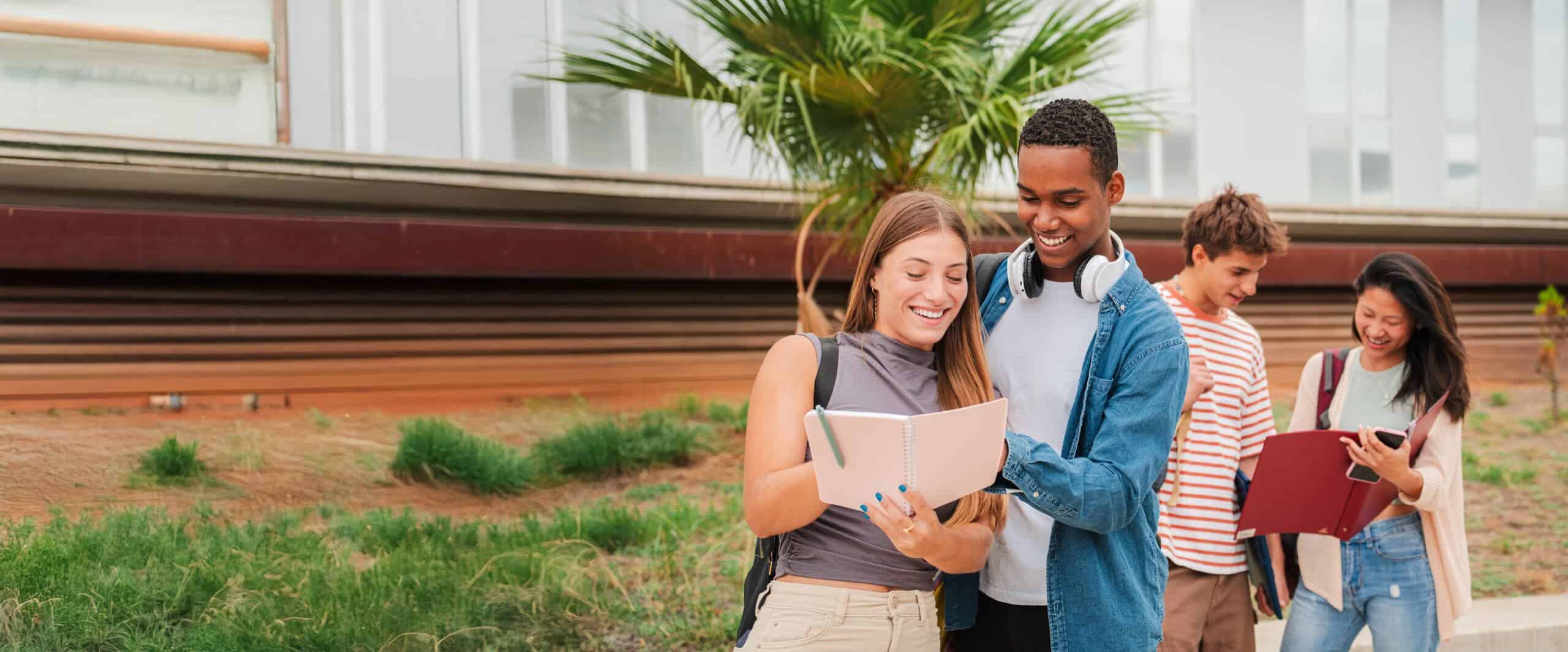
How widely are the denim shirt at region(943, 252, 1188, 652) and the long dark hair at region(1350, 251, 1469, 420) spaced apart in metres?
1.36

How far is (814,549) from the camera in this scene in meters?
2.04

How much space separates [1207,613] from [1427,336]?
101 centimetres

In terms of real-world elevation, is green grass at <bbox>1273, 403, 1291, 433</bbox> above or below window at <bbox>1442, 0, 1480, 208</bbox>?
below

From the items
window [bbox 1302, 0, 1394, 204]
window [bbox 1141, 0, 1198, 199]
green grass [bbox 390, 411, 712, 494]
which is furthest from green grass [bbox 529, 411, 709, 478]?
window [bbox 1302, 0, 1394, 204]

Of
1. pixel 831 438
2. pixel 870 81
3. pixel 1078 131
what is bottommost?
pixel 831 438

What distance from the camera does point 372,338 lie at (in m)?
6.81

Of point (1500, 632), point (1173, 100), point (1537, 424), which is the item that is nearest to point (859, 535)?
point (1500, 632)

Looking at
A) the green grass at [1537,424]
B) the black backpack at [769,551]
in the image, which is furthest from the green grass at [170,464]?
the green grass at [1537,424]

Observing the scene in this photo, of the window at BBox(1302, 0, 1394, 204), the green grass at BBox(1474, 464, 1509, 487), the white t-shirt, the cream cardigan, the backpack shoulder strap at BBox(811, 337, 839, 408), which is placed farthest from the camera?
the window at BBox(1302, 0, 1394, 204)

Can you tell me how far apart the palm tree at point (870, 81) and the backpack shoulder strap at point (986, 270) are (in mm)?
2853

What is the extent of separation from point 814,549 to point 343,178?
551 centimetres

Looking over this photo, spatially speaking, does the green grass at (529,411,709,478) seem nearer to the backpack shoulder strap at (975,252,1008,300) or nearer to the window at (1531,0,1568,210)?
the backpack shoulder strap at (975,252,1008,300)

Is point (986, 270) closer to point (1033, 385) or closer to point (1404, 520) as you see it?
point (1033, 385)

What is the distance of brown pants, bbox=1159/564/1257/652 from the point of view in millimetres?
3031
